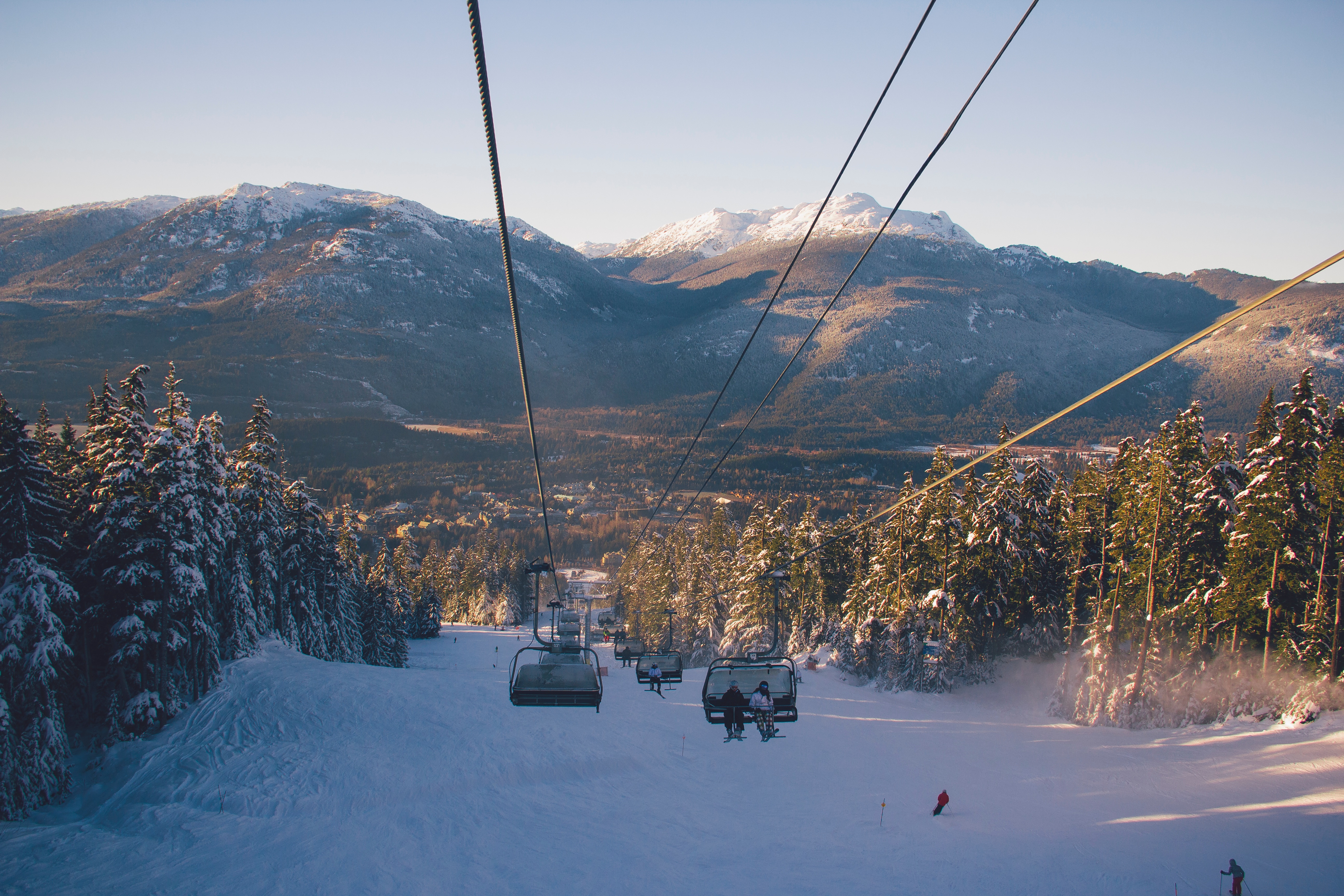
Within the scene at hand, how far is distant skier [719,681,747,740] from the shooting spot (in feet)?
59.4

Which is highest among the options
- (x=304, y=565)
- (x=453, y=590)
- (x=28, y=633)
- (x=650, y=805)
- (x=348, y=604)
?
(x=28, y=633)

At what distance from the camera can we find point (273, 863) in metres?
20.9

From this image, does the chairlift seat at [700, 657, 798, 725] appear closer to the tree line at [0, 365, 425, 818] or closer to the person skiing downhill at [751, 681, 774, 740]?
the person skiing downhill at [751, 681, 774, 740]

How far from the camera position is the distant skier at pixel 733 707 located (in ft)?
59.4

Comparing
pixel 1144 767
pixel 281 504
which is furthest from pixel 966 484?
pixel 281 504

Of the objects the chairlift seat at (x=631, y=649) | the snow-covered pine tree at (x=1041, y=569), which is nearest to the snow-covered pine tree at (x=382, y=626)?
the chairlift seat at (x=631, y=649)

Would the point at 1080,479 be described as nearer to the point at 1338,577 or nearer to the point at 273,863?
the point at 1338,577

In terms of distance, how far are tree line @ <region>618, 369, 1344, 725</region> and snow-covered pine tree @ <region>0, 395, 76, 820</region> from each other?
23.6 m

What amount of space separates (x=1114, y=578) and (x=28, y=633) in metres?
46.4

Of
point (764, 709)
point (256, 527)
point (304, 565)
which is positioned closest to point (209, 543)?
point (256, 527)

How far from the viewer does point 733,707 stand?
18156 millimetres

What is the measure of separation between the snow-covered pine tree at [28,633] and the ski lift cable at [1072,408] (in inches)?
903

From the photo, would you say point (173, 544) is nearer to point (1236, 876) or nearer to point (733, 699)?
point (733, 699)

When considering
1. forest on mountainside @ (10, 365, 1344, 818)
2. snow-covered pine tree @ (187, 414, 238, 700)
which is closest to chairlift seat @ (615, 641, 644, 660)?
forest on mountainside @ (10, 365, 1344, 818)
